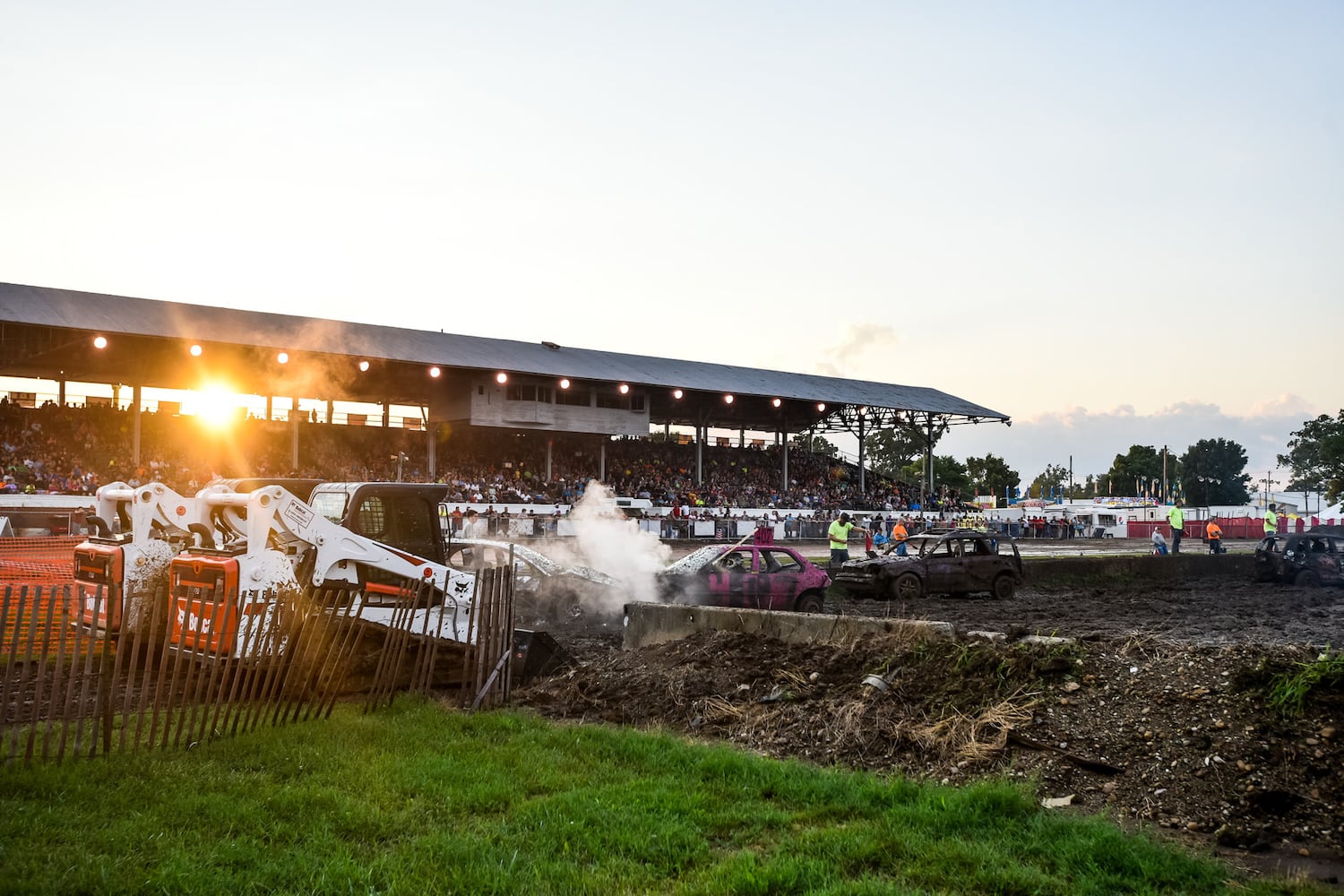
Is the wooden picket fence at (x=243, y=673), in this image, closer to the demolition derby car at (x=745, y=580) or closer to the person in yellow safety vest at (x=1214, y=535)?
the demolition derby car at (x=745, y=580)

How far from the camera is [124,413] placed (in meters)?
42.0

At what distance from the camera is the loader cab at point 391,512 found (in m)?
10.5

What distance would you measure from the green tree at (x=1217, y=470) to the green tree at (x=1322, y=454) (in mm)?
8961

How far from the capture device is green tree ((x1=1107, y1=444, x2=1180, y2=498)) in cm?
11800

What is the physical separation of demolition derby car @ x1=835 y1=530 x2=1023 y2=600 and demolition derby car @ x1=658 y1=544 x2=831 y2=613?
4.17 m

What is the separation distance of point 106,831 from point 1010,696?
6277 millimetres

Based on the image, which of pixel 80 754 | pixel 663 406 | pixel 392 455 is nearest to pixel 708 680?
pixel 80 754

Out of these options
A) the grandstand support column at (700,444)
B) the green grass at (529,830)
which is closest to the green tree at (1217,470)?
the grandstand support column at (700,444)

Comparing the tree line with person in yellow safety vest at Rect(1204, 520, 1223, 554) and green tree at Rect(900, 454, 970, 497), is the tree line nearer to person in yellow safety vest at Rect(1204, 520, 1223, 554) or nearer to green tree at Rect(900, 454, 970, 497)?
green tree at Rect(900, 454, 970, 497)

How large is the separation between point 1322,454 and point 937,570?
8597 centimetres

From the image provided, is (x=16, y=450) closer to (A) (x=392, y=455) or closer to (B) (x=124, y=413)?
(B) (x=124, y=413)

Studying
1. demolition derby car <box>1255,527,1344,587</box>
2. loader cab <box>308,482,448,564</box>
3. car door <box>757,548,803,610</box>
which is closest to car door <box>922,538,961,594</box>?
car door <box>757,548,803,610</box>

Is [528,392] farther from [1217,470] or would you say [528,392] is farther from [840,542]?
[1217,470]

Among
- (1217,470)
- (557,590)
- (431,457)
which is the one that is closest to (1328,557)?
(557,590)
